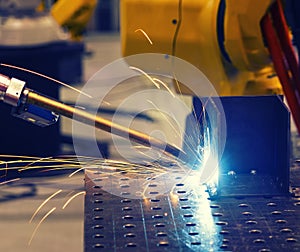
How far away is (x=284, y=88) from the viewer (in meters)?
2.00

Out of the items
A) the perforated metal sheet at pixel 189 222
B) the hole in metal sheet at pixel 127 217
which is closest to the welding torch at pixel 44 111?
the perforated metal sheet at pixel 189 222

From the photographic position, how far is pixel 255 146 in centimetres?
147

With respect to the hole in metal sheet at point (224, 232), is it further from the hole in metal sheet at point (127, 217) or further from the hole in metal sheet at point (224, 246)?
the hole in metal sheet at point (127, 217)

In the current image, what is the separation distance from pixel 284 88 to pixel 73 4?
948 millimetres

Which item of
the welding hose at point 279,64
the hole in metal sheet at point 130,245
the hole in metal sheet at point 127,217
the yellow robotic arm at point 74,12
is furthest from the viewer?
the yellow robotic arm at point 74,12

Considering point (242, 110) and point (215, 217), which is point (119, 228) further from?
point (242, 110)

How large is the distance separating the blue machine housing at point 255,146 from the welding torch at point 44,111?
16 centimetres

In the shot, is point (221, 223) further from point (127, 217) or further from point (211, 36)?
point (211, 36)

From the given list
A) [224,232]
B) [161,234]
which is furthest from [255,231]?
[161,234]

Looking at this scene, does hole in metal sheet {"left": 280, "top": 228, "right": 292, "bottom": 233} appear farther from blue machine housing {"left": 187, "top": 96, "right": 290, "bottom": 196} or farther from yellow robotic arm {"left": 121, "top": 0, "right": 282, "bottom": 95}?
yellow robotic arm {"left": 121, "top": 0, "right": 282, "bottom": 95}

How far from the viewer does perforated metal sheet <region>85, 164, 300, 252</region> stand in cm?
120

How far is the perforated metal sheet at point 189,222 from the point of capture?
1.20 meters

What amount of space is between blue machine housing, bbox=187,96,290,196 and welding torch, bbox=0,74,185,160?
0.53 feet

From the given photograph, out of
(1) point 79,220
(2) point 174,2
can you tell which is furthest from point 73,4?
(1) point 79,220
